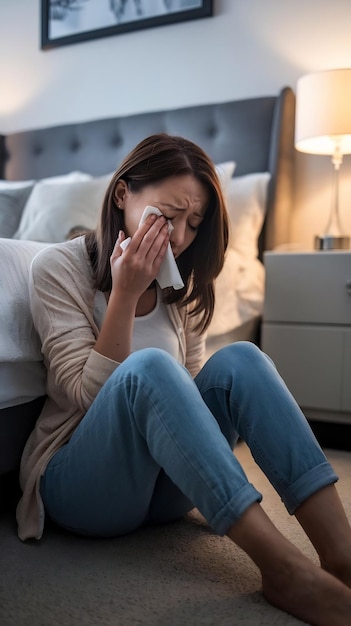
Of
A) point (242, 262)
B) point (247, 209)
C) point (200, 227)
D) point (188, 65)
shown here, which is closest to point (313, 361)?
point (242, 262)

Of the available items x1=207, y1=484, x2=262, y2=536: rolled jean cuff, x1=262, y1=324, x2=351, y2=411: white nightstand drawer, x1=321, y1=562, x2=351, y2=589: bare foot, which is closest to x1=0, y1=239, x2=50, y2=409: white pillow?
x1=207, y1=484, x2=262, y2=536: rolled jean cuff

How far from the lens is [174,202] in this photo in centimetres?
111

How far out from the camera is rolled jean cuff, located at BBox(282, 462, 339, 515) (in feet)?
3.04

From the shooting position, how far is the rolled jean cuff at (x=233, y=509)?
0.84 m

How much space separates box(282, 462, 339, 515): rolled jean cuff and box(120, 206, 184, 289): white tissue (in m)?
0.39

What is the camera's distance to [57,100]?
10.1 ft

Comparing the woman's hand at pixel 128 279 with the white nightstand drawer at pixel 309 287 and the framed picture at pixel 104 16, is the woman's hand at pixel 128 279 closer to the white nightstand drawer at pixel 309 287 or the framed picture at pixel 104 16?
the white nightstand drawer at pixel 309 287

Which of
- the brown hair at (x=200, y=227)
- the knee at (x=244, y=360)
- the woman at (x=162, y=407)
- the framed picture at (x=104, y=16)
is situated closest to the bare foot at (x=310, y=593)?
the woman at (x=162, y=407)

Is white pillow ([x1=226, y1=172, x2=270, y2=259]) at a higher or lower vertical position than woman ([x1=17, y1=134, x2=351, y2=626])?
higher

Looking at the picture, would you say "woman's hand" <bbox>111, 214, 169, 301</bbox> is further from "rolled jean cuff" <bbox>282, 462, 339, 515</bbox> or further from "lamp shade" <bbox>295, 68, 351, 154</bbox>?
"lamp shade" <bbox>295, 68, 351, 154</bbox>

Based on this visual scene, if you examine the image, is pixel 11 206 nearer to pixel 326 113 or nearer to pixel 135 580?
pixel 326 113

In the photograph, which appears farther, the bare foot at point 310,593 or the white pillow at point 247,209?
the white pillow at point 247,209

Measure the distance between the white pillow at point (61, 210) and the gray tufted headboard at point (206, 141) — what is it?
427 mm

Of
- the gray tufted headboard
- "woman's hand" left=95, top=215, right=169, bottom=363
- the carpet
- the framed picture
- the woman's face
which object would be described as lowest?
the carpet
